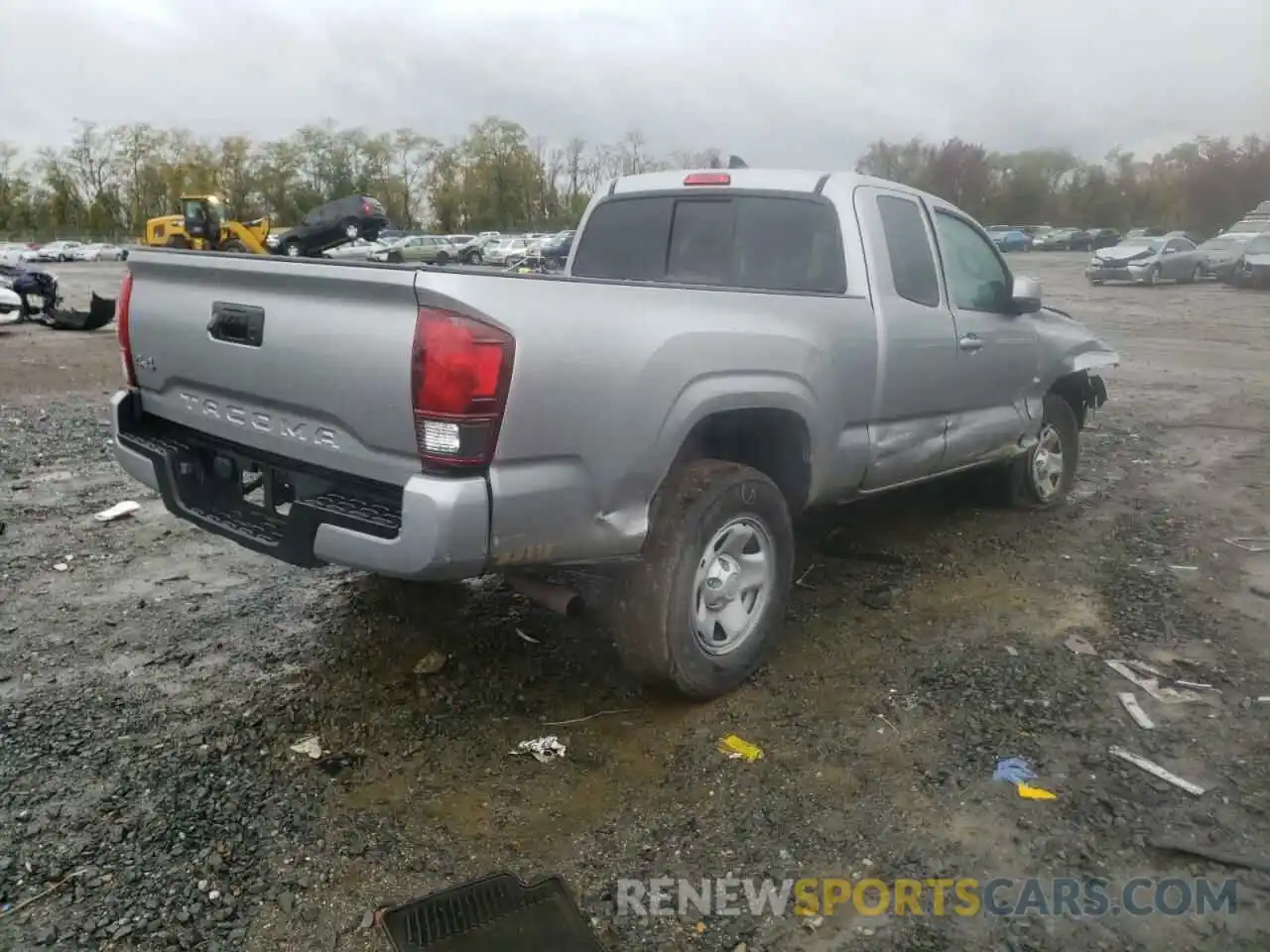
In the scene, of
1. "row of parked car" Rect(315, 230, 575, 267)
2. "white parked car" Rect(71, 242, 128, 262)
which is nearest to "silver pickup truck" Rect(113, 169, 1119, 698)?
"row of parked car" Rect(315, 230, 575, 267)

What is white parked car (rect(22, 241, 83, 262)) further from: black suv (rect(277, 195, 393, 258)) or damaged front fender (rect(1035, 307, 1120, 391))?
damaged front fender (rect(1035, 307, 1120, 391))

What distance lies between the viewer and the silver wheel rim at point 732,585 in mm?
3561

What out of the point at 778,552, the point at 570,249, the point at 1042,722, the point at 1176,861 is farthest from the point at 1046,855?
the point at 570,249

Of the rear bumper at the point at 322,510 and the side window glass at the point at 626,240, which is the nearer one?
the rear bumper at the point at 322,510

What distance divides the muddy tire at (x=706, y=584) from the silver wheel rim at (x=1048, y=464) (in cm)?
293

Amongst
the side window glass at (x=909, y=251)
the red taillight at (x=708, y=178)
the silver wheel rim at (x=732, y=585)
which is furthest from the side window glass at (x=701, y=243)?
the silver wheel rim at (x=732, y=585)

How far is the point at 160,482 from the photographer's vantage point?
357 cm

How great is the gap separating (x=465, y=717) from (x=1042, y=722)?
6.81 ft

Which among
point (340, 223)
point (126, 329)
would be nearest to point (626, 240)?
point (126, 329)

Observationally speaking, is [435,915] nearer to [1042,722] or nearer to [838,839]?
[838,839]

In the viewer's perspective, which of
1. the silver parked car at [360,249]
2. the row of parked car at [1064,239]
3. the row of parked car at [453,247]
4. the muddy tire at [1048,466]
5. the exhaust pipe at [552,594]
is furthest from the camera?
the row of parked car at [1064,239]

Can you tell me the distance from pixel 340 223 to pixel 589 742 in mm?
18282

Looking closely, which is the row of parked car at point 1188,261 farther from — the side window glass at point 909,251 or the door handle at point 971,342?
the side window glass at point 909,251

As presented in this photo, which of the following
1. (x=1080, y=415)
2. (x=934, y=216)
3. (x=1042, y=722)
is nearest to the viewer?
(x=1042, y=722)
